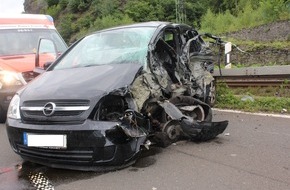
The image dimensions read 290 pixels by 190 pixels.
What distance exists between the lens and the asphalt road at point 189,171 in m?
3.46

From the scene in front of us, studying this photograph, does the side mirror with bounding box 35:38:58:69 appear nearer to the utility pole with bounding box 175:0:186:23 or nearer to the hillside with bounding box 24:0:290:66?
the hillside with bounding box 24:0:290:66

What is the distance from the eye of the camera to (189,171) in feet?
12.4

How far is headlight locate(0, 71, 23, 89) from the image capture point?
692 cm

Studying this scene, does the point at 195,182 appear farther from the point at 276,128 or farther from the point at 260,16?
the point at 260,16

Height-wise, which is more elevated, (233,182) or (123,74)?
(123,74)

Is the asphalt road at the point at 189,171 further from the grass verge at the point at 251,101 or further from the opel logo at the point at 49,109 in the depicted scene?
the grass verge at the point at 251,101

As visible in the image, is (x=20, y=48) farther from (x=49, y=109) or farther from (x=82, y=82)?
(x=49, y=109)

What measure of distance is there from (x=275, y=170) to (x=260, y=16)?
35.7 metres

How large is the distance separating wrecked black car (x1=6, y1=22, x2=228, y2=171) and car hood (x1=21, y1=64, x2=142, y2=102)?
0.4 inches

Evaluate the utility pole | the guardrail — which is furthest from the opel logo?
the utility pole

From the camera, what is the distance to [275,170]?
12.4 feet

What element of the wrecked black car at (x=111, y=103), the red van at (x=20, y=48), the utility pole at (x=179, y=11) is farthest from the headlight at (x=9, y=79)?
the utility pole at (x=179, y=11)

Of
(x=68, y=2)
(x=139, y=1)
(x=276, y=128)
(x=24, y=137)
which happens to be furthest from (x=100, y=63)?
(x=68, y=2)

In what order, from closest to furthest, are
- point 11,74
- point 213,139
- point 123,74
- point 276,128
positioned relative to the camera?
point 123,74 → point 213,139 → point 276,128 → point 11,74
